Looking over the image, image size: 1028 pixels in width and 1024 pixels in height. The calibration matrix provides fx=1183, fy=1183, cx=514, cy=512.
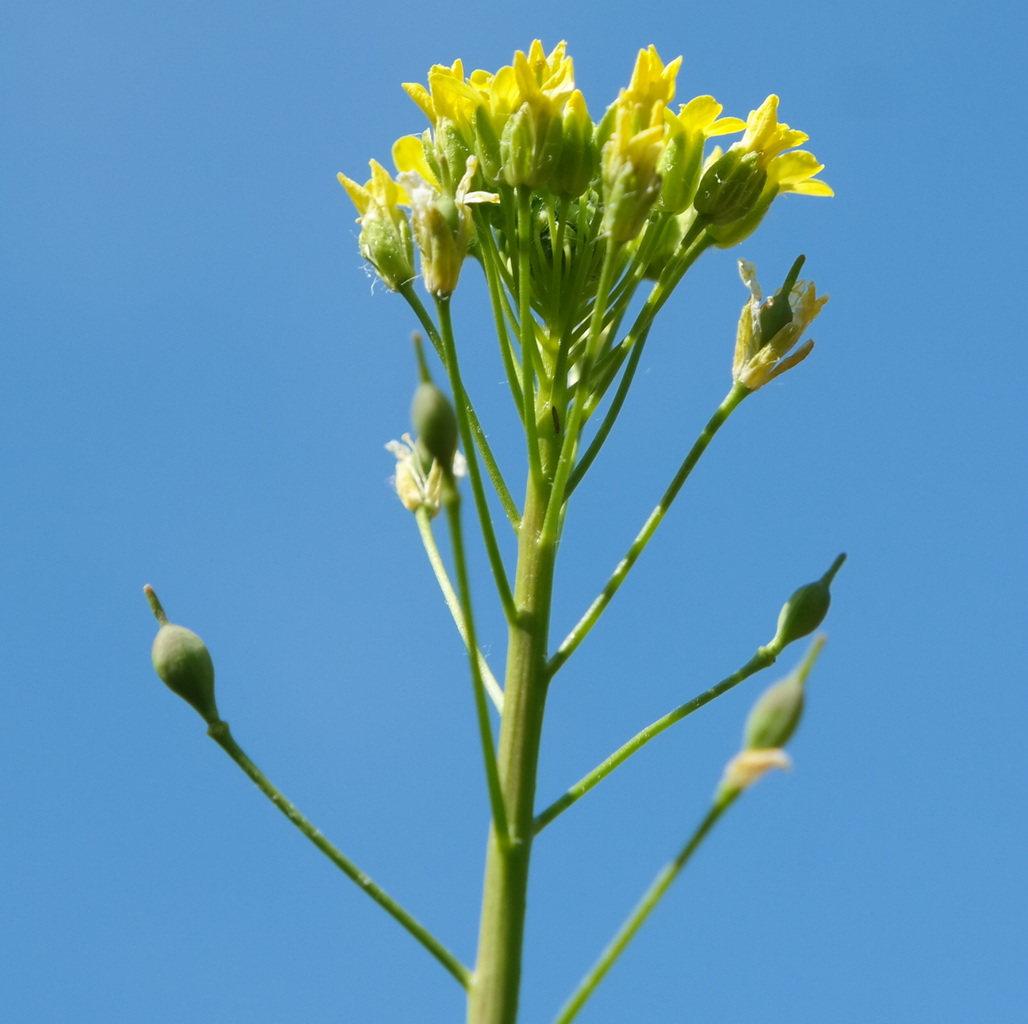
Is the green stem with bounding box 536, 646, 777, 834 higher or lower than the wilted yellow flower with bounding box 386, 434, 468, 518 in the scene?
lower

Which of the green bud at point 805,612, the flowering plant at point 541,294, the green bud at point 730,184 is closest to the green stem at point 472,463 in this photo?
the flowering plant at point 541,294

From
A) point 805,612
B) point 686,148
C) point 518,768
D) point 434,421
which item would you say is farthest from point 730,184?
point 518,768

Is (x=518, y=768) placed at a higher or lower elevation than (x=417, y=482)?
lower

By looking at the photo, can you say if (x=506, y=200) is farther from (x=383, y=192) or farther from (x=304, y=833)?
(x=304, y=833)

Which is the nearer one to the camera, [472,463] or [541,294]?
[472,463]

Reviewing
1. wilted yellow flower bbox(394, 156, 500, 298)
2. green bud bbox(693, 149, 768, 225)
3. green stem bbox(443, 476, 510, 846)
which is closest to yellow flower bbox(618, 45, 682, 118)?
green bud bbox(693, 149, 768, 225)

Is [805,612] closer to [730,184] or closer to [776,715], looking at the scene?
[776,715]

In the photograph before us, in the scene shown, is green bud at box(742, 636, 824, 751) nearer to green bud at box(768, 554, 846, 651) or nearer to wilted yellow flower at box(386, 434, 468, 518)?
green bud at box(768, 554, 846, 651)
